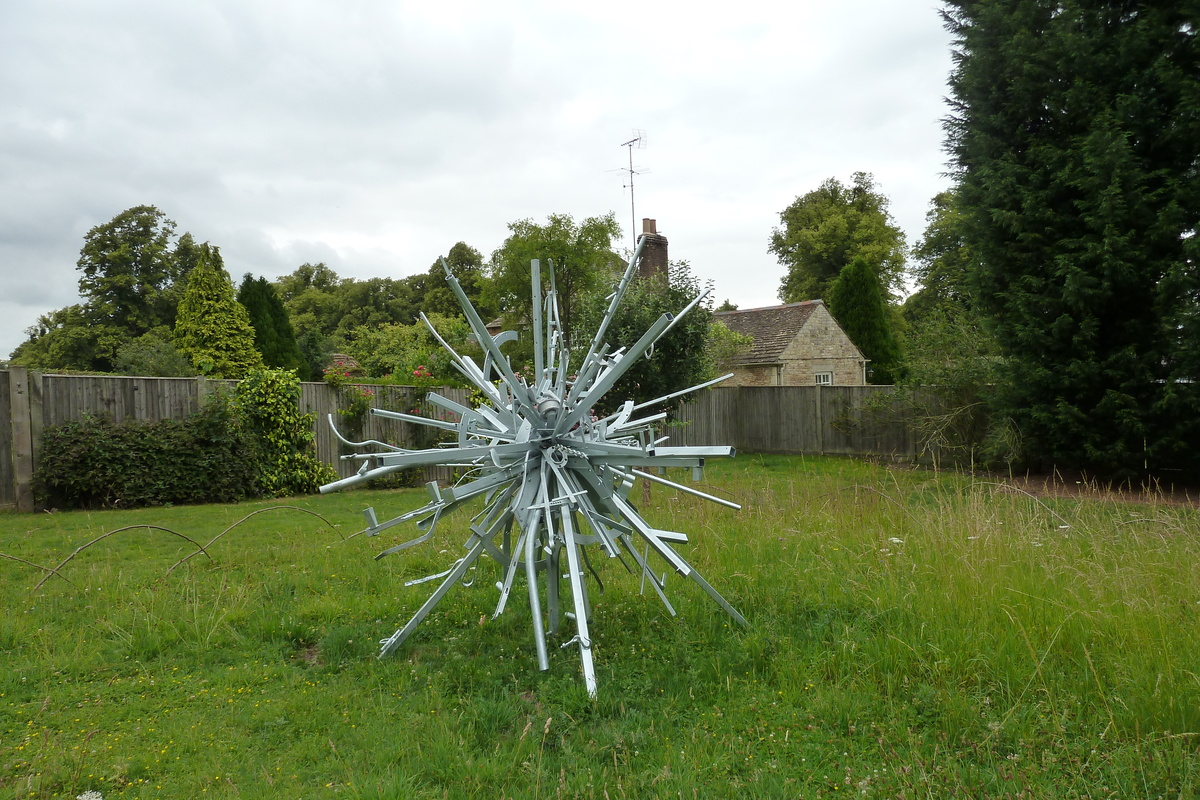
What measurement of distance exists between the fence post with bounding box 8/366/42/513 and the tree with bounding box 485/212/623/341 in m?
14.4

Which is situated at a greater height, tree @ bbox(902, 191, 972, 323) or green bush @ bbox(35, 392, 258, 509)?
tree @ bbox(902, 191, 972, 323)

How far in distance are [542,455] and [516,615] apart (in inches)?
52.5

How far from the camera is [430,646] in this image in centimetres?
362

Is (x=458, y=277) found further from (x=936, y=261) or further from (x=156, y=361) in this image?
(x=936, y=261)

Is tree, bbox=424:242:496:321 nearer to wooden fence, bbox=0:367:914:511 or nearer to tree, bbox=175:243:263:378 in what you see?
tree, bbox=175:243:263:378

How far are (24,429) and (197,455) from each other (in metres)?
1.73

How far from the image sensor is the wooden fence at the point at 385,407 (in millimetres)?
8039

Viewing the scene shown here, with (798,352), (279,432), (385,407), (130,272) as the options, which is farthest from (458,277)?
(279,432)

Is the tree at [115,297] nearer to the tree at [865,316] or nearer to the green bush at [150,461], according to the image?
the green bush at [150,461]

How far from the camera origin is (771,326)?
23391mm

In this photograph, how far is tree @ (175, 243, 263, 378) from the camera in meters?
20.3

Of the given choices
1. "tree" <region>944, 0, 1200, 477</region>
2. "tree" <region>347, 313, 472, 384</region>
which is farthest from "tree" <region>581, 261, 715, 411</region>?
"tree" <region>944, 0, 1200, 477</region>

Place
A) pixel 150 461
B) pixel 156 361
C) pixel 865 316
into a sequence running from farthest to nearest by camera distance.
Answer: pixel 865 316 < pixel 156 361 < pixel 150 461

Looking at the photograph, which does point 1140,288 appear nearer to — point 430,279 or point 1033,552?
point 1033,552
